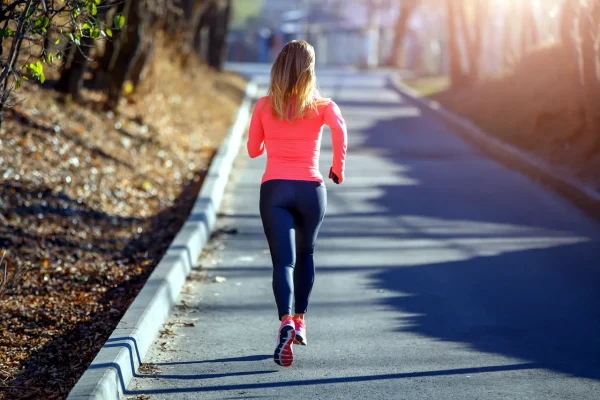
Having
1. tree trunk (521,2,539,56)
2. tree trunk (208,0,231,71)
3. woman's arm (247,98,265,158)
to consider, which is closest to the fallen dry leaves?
woman's arm (247,98,265,158)

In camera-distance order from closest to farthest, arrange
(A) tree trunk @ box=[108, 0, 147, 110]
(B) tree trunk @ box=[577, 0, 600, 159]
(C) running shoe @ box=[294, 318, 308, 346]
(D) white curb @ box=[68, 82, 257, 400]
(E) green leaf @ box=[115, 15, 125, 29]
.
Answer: (D) white curb @ box=[68, 82, 257, 400] < (E) green leaf @ box=[115, 15, 125, 29] < (C) running shoe @ box=[294, 318, 308, 346] < (B) tree trunk @ box=[577, 0, 600, 159] < (A) tree trunk @ box=[108, 0, 147, 110]

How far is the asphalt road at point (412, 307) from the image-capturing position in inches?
217

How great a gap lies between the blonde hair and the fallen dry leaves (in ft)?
6.13

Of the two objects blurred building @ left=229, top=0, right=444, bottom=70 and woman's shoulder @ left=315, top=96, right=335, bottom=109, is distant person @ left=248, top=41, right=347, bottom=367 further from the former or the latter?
blurred building @ left=229, top=0, right=444, bottom=70

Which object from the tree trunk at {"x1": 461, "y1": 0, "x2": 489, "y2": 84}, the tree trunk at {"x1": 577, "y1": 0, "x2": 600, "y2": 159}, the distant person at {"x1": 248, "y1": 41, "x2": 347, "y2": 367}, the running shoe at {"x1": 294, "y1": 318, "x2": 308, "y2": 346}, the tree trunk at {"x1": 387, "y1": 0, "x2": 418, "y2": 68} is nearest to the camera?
the distant person at {"x1": 248, "y1": 41, "x2": 347, "y2": 367}

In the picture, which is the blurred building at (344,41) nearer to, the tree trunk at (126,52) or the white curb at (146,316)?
the tree trunk at (126,52)

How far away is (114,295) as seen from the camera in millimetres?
7539

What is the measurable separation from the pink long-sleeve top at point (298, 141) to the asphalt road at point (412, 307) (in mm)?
1170

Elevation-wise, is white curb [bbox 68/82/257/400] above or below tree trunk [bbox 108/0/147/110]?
below

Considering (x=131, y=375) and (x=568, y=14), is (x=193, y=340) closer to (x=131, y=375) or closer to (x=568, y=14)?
(x=131, y=375)

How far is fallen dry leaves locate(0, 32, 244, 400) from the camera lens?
616cm

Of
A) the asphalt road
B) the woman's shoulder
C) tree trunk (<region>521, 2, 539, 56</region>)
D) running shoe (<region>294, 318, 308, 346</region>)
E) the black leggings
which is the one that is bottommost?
the asphalt road

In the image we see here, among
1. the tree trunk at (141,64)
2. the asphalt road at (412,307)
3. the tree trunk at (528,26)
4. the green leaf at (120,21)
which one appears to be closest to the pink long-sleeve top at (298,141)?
the green leaf at (120,21)

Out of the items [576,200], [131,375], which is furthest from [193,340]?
[576,200]
